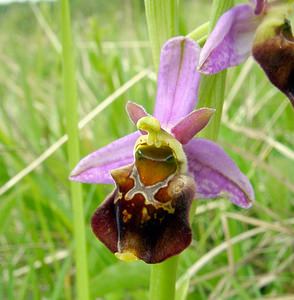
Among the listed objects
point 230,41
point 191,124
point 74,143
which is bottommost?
point 74,143

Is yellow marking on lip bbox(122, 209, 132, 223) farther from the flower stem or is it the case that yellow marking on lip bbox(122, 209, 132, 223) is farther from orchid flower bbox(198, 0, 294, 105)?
orchid flower bbox(198, 0, 294, 105)

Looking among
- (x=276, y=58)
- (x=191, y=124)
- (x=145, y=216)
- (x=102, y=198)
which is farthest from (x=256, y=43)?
(x=102, y=198)

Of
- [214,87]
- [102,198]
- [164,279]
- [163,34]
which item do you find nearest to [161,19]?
[163,34]

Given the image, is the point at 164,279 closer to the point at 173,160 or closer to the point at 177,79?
the point at 173,160

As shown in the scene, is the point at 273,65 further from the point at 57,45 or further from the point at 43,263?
the point at 57,45

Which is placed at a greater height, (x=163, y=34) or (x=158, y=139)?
A: (x=163, y=34)

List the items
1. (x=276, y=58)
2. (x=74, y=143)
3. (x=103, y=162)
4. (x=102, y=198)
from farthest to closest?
(x=102, y=198) → (x=74, y=143) → (x=103, y=162) → (x=276, y=58)

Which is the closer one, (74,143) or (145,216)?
(145,216)

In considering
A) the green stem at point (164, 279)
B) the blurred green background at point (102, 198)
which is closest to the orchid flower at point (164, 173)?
the green stem at point (164, 279)

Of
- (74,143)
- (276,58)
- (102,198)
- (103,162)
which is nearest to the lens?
(276,58)
